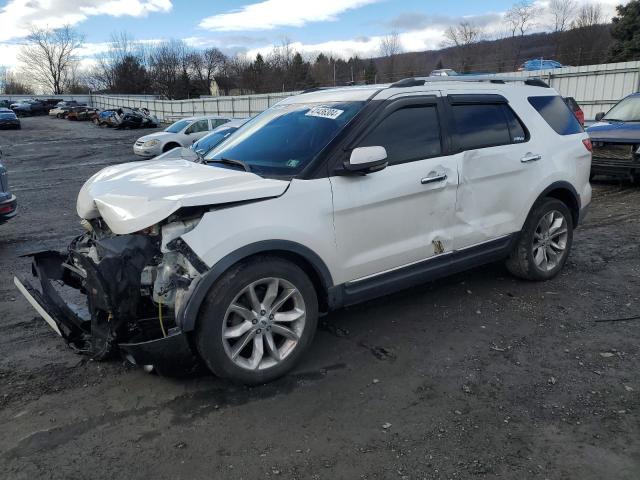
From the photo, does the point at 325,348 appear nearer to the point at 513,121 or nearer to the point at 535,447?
the point at 535,447

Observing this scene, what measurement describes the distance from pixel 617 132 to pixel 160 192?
31.5 feet

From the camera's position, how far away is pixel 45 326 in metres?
4.42

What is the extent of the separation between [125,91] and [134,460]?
91.8 m

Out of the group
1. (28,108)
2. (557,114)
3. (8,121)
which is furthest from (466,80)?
(28,108)

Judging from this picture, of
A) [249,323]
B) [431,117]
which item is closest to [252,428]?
[249,323]

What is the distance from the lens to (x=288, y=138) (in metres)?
4.00

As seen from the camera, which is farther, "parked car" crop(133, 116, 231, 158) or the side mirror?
"parked car" crop(133, 116, 231, 158)

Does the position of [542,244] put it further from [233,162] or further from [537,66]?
[537,66]

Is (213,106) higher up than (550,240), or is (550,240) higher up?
(213,106)

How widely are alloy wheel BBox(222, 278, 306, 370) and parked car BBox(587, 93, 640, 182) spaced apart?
867cm

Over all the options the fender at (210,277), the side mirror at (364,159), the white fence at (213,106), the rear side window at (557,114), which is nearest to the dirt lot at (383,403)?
the fender at (210,277)

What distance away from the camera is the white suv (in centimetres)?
311

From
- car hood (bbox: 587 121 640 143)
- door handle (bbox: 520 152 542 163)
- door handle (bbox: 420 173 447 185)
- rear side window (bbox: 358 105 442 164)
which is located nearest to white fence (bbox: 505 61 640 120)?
car hood (bbox: 587 121 640 143)

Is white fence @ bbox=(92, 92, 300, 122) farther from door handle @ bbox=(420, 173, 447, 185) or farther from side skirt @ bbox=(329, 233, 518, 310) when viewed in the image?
door handle @ bbox=(420, 173, 447, 185)
